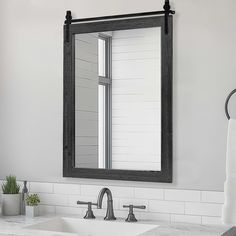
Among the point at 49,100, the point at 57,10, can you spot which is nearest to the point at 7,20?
the point at 57,10

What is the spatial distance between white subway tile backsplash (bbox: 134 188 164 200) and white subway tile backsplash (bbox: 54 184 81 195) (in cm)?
40

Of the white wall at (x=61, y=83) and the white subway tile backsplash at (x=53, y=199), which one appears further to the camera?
the white subway tile backsplash at (x=53, y=199)

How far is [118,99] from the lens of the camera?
3.26m

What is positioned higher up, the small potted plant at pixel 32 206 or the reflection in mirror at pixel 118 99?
the reflection in mirror at pixel 118 99

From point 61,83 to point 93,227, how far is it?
3.12ft

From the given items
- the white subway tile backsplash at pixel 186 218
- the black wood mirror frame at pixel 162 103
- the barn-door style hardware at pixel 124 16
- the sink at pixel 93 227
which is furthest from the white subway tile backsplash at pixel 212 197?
the barn-door style hardware at pixel 124 16

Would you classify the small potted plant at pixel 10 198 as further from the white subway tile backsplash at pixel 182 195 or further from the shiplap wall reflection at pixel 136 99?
the white subway tile backsplash at pixel 182 195

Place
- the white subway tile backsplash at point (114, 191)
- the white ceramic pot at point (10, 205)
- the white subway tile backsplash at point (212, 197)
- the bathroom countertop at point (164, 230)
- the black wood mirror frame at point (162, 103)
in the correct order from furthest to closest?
the white ceramic pot at point (10, 205)
the white subway tile backsplash at point (114, 191)
the black wood mirror frame at point (162, 103)
the white subway tile backsplash at point (212, 197)
the bathroom countertop at point (164, 230)

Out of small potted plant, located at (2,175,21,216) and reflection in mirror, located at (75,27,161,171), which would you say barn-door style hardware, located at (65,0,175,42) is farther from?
small potted plant, located at (2,175,21,216)

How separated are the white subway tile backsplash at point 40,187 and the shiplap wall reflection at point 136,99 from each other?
49 centimetres

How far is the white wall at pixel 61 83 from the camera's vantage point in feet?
9.88

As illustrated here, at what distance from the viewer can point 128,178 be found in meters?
3.20

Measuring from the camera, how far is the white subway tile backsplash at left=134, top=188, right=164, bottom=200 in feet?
10.3

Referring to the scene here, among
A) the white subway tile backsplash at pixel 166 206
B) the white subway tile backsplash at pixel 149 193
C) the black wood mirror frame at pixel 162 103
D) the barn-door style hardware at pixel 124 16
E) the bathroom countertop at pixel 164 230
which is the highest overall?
the barn-door style hardware at pixel 124 16
